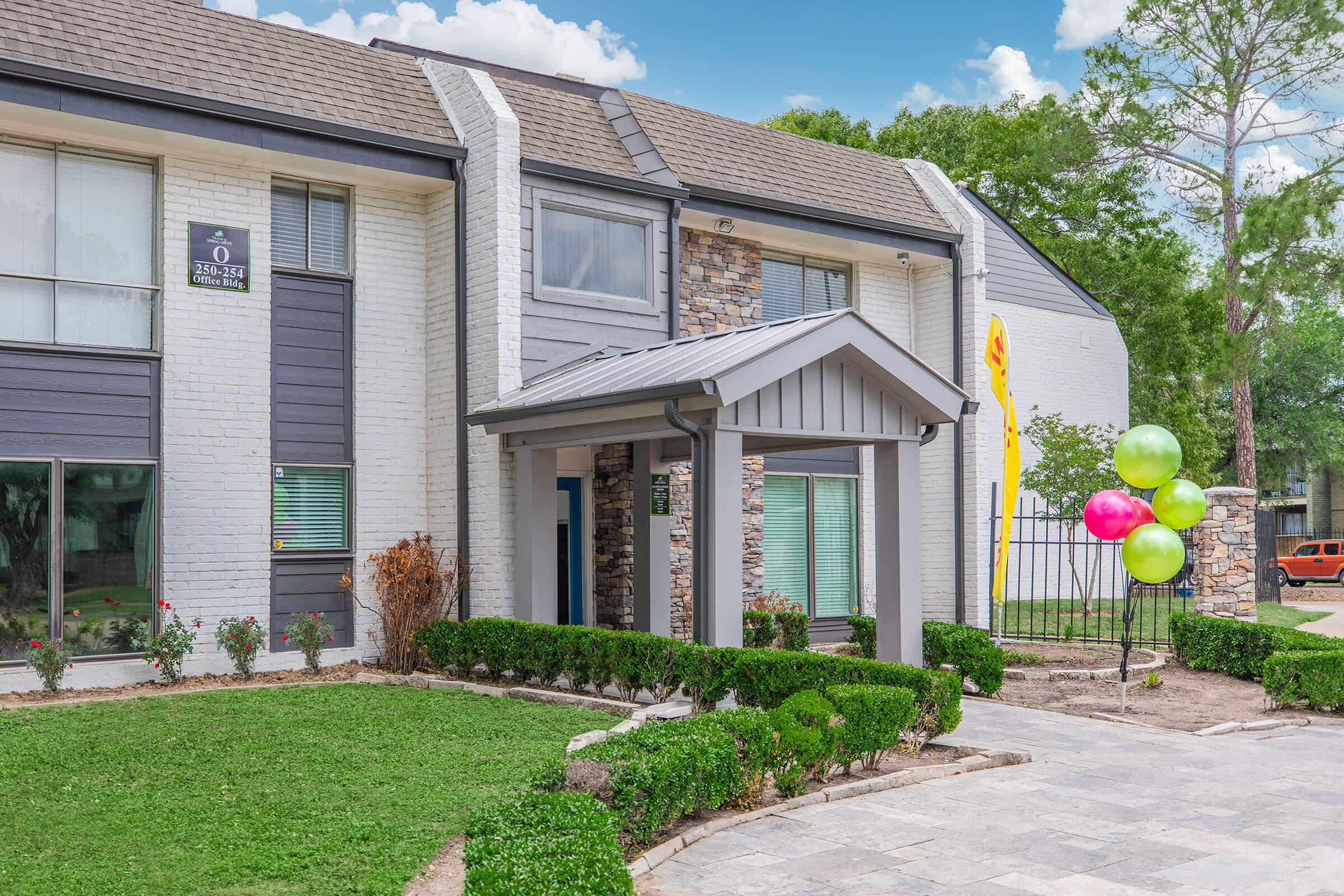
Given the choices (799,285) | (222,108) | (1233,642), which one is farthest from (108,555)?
(1233,642)

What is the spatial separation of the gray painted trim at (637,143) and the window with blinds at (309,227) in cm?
348

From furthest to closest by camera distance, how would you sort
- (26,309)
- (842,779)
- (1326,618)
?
1. (1326,618)
2. (26,309)
3. (842,779)

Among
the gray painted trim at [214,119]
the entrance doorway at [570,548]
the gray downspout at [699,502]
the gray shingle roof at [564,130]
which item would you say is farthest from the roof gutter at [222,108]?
the gray downspout at [699,502]

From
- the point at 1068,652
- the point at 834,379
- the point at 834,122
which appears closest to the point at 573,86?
the point at 834,379

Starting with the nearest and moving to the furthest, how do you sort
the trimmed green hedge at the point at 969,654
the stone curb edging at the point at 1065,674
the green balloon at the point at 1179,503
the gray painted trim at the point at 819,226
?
the green balloon at the point at 1179,503 < the trimmed green hedge at the point at 969,654 < the stone curb edging at the point at 1065,674 < the gray painted trim at the point at 819,226

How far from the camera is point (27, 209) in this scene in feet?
35.3

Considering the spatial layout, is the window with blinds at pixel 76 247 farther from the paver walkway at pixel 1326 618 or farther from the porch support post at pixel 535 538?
the paver walkway at pixel 1326 618

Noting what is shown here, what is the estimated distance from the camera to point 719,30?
99.5 feet

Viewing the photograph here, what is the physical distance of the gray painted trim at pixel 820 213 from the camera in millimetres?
14328

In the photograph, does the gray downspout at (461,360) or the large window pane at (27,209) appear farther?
the gray downspout at (461,360)

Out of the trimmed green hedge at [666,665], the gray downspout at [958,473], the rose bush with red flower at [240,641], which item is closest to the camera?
the trimmed green hedge at [666,665]

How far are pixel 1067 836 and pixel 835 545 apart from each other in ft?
35.0

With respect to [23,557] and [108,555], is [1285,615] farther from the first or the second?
[23,557]

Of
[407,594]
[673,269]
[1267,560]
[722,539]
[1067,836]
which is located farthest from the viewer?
[1267,560]
